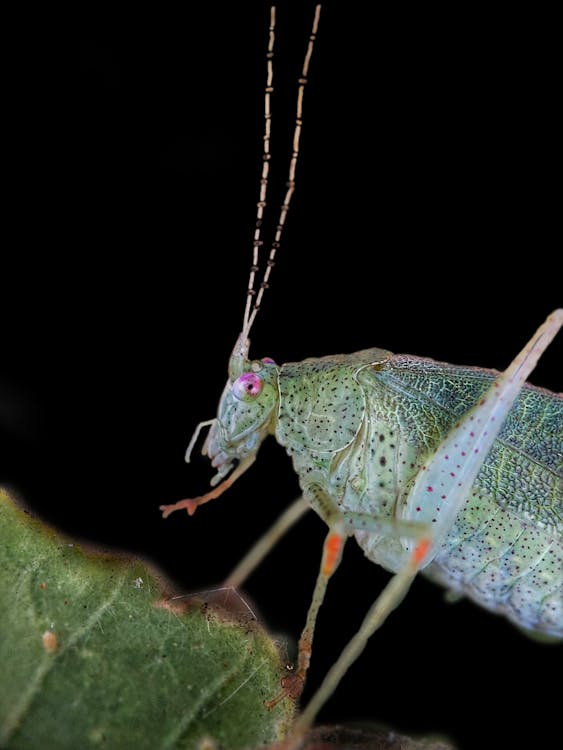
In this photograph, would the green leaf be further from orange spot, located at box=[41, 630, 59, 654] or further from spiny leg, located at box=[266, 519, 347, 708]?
spiny leg, located at box=[266, 519, 347, 708]

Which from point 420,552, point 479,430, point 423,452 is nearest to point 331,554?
point 420,552

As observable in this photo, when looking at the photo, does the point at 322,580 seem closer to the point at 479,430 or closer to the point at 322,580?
the point at 322,580

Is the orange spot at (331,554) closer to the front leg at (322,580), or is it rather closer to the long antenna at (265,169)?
the front leg at (322,580)

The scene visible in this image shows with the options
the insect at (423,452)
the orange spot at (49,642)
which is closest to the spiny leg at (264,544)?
the insect at (423,452)

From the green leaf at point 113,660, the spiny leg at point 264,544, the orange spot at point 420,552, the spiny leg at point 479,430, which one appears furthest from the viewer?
the spiny leg at point 264,544

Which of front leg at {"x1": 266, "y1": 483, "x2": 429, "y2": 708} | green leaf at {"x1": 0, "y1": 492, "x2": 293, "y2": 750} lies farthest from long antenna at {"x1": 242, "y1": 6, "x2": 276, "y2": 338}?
green leaf at {"x1": 0, "y1": 492, "x2": 293, "y2": 750}
